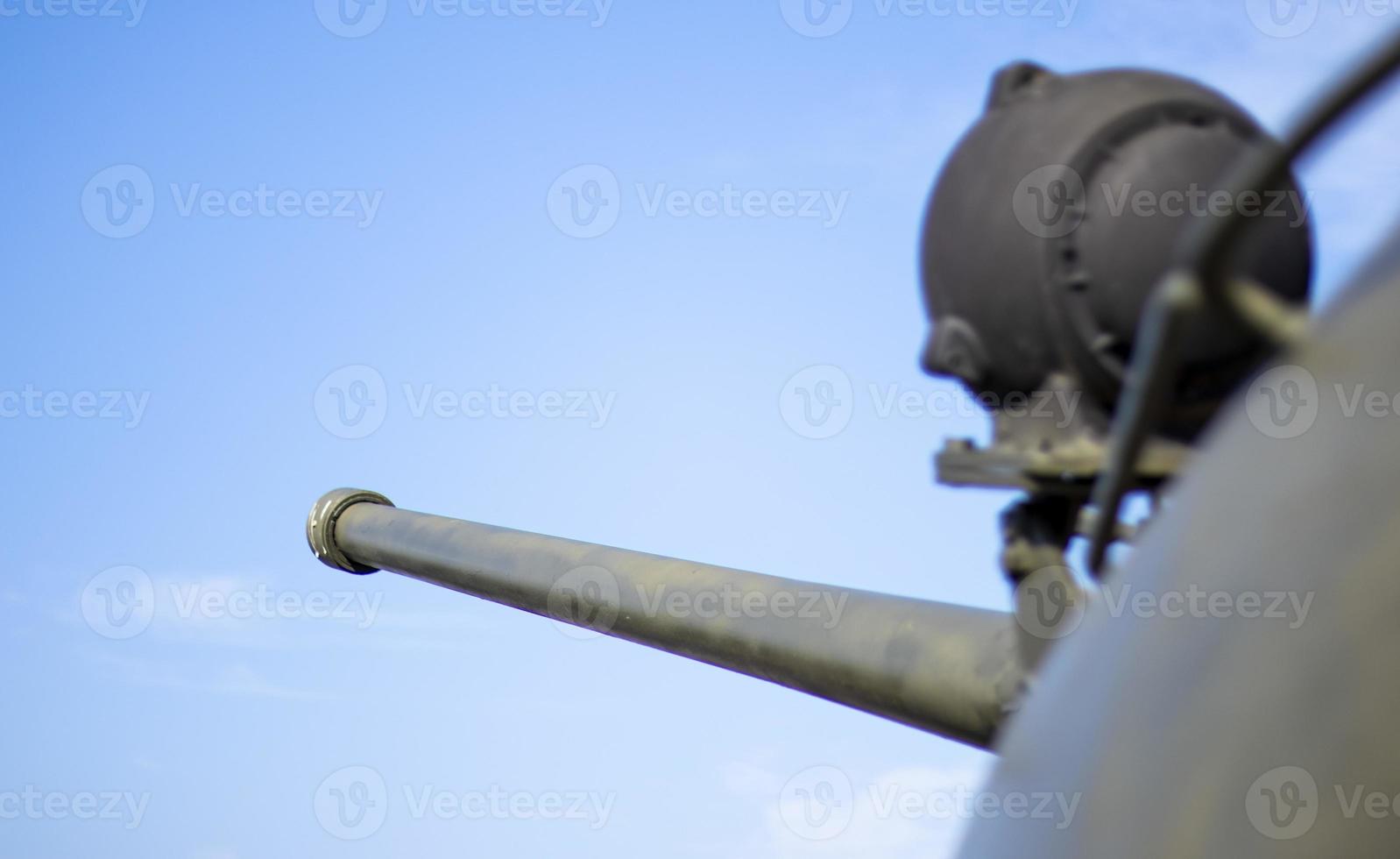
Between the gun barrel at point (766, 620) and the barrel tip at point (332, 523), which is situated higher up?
the barrel tip at point (332, 523)

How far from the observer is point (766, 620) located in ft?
14.4

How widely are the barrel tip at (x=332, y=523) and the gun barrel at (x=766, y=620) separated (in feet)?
3.28

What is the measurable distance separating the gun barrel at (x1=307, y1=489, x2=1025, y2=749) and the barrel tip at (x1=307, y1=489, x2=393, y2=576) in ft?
3.28

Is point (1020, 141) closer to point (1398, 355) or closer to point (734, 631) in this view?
point (1398, 355)

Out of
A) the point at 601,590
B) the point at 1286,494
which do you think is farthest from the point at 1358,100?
the point at 601,590

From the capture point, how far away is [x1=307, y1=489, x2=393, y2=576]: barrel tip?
25.9 feet

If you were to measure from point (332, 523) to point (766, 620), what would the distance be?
3978mm

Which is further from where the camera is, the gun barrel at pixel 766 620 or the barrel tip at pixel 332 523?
the barrel tip at pixel 332 523

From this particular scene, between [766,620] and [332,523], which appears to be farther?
[332,523]

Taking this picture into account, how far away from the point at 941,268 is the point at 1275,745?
1.28 metres

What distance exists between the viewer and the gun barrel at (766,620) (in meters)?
3.57

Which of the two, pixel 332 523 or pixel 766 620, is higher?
pixel 332 523

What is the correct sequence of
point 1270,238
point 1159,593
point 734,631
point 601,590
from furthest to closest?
point 601,590 → point 734,631 → point 1270,238 → point 1159,593

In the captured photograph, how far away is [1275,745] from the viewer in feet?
5.65
